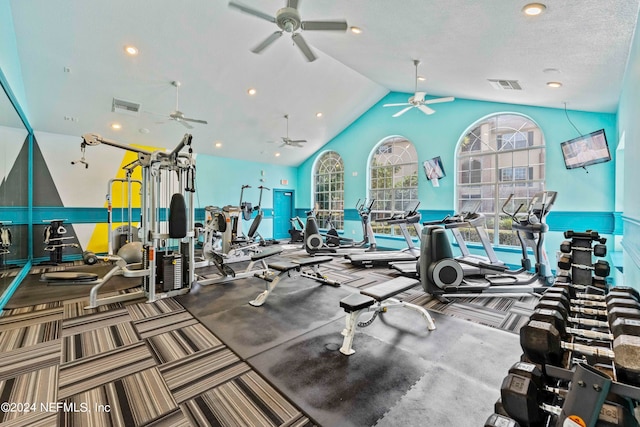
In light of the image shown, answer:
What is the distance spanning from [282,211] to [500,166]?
725 cm

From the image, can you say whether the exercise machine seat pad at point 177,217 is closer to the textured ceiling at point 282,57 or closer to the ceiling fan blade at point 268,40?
the ceiling fan blade at point 268,40

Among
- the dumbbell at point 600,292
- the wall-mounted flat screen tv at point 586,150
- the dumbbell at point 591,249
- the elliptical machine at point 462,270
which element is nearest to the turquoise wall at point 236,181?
the elliptical machine at point 462,270

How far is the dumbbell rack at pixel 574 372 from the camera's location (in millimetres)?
883

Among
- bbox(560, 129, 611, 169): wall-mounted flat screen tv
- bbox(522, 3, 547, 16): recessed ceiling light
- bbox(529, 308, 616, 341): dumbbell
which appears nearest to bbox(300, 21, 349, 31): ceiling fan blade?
bbox(522, 3, 547, 16): recessed ceiling light

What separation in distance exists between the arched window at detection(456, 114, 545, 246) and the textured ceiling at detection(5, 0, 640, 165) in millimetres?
693

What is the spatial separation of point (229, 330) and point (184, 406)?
3.62ft

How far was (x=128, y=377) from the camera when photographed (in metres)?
2.11

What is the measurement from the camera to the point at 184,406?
181 centimetres

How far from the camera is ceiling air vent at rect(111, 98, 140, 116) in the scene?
5422mm

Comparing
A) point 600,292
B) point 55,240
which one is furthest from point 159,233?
point 600,292

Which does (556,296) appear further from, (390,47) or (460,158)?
(460,158)

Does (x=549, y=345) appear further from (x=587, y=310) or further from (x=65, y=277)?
(x=65, y=277)

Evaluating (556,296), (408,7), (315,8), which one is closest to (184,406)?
(556,296)

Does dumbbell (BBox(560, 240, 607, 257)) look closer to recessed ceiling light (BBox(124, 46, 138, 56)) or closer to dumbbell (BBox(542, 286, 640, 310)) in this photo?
dumbbell (BBox(542, 286, 640, 310))
